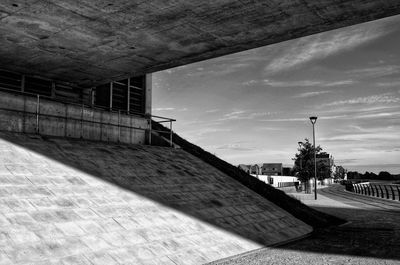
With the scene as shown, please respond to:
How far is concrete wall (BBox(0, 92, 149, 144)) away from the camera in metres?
13.2

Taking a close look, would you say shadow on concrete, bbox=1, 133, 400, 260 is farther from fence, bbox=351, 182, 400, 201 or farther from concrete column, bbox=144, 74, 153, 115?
fence, bbox=351, 182, 400, 201

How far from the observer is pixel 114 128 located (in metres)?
17.0

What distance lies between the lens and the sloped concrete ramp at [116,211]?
22.6ft

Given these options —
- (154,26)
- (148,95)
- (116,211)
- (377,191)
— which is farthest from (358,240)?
(377,191)

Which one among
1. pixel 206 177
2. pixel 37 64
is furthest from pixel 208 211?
pixel 37 64

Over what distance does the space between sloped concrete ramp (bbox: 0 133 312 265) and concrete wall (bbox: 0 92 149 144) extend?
1316mm

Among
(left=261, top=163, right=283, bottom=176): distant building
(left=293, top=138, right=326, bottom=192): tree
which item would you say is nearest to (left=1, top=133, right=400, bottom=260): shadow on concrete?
(left=293, top=138, right=326, bottom=192): tree

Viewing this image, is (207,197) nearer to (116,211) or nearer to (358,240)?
(116,211)

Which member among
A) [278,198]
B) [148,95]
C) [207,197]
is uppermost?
[148,95]

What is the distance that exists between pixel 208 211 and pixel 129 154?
4811mm

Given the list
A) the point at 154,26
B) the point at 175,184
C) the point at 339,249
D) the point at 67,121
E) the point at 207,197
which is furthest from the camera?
the point at 67,121

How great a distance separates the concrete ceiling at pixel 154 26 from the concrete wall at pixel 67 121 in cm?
184

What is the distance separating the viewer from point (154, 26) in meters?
10.9

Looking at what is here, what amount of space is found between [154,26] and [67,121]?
6.41 metres
